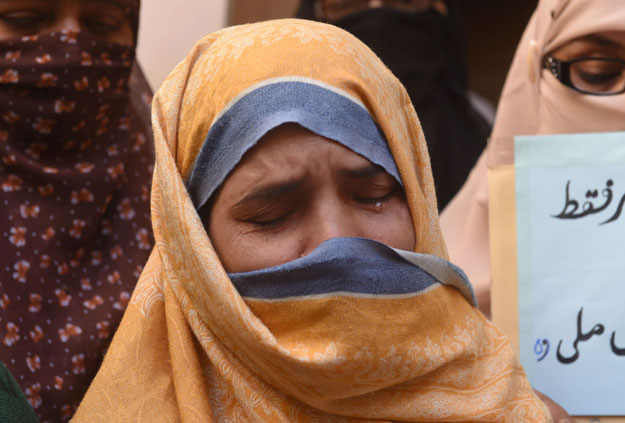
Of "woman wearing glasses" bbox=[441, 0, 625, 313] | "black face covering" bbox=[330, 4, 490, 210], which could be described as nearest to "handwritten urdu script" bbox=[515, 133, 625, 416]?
"woman wearing glasses" bbox=[441, 0, 625, 313]

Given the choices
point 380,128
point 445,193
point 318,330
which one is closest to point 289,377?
point 318,330

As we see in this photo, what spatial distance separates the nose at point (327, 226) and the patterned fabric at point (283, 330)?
0.10 m

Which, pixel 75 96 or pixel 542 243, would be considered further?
pixel 75 96

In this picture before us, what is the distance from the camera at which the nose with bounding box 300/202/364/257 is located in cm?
A: 121

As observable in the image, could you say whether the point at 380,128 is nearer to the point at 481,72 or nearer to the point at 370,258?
the point at 370,258

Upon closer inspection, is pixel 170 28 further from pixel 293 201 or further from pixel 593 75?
pixel 293 201

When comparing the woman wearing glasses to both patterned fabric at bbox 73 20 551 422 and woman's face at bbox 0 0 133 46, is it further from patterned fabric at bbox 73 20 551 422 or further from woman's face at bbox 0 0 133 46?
woman's face at bbox 0 0 133 46

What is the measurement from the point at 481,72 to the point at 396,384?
3537 mm

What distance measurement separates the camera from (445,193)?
120 inches

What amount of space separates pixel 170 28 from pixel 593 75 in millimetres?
1566

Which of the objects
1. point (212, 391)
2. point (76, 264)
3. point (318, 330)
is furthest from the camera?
point (76, 264)

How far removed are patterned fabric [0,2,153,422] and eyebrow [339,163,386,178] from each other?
750 millimetres

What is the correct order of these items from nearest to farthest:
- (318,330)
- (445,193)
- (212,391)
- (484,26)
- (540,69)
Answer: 1. (318,330)
2. (212,391)
3. (540,69)
4. (445,193)
5. (484,26)

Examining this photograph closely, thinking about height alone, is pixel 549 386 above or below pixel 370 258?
below
